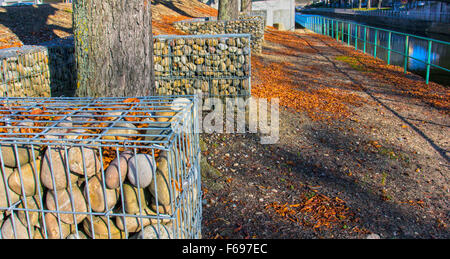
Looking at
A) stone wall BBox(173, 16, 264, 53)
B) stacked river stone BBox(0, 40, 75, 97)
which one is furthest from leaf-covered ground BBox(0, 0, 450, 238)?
stone wall BBox(173, 16, 264, 53)

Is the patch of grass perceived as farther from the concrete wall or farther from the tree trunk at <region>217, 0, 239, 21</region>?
the concrete wall

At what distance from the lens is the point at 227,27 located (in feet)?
49.9

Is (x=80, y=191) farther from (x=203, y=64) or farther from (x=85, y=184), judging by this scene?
(x=203, y=64)

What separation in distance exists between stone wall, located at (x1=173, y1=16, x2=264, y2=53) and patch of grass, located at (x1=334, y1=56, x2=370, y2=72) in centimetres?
301

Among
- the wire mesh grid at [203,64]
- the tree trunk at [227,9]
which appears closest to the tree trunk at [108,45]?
the wire mesh grid at [203,64]

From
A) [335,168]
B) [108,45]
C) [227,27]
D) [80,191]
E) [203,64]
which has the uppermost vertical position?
[227,27]

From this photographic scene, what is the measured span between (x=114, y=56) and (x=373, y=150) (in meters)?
3.63

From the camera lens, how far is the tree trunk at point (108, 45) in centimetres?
446

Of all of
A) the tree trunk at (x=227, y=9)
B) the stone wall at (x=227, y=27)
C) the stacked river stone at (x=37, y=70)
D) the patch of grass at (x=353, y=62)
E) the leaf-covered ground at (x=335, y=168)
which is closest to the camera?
the leaf-covered ground at (x=335, y=168)

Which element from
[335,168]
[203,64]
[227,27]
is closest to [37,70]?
[203,64]

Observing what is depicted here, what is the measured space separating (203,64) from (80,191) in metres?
4.70

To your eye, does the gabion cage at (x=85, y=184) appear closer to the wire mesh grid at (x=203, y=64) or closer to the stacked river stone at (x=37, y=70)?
the stacked river stone at (x=37, y=70)

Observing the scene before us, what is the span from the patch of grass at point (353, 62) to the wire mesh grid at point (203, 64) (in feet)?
22.7

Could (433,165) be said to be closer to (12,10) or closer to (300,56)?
(300,56)
